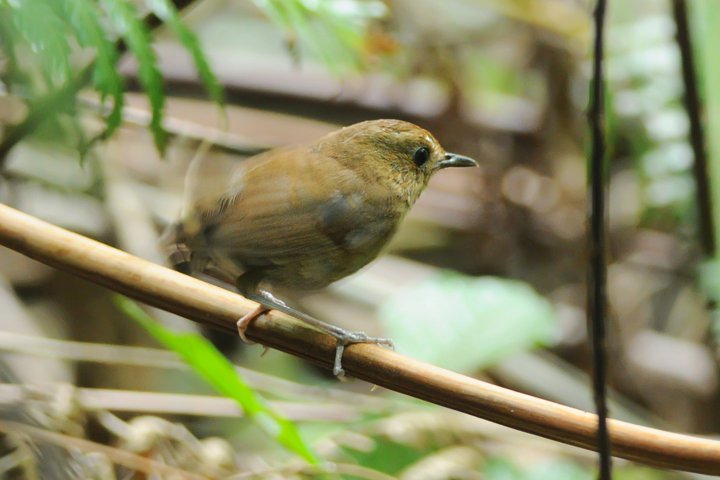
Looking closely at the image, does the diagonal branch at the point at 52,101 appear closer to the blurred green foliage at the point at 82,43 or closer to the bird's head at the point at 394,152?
the blurred green foliage at the point at 82,43

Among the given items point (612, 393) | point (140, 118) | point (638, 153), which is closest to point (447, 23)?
point (638, 153)

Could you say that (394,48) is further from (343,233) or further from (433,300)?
(343,233)

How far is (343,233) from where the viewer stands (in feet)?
7.50

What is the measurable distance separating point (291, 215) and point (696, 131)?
2.08m

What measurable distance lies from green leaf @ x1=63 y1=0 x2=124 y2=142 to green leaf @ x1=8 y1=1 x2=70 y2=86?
9cm

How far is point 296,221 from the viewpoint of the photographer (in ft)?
7.39

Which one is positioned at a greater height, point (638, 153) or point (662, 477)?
point (638, 153)

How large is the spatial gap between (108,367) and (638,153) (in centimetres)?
291

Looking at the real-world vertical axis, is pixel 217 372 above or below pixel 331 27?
A: below

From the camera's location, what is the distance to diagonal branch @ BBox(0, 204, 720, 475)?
5.92 feet

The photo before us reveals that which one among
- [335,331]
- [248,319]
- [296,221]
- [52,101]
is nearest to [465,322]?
[296,221]

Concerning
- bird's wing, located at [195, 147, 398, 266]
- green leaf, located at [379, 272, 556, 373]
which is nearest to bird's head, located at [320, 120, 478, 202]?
bird's wing, located at [195, 147, 398, 266]

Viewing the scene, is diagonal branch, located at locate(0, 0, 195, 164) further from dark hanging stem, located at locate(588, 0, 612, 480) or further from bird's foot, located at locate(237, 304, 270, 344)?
dark hanging stem, located at locate(588, 0, 612, 480)

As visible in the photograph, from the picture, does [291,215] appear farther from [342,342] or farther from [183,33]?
[183,33]
